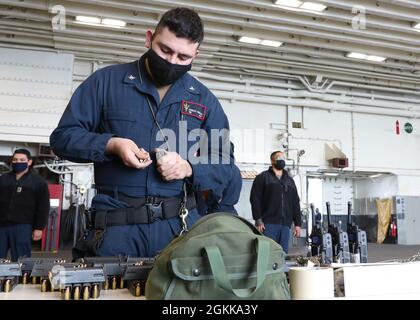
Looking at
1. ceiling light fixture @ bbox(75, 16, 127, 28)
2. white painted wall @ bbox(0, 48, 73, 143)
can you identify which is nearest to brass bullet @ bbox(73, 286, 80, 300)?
ceiling light fixture @ bbox(75, 16, 127, 28)

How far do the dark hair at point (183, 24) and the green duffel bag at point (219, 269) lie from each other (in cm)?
71

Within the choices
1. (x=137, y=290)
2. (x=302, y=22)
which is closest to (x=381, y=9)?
(x=302, y=22)

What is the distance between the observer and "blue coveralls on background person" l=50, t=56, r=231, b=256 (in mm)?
1225

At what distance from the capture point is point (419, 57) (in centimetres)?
813

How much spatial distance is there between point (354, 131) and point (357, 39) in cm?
343

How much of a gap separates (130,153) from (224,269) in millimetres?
530

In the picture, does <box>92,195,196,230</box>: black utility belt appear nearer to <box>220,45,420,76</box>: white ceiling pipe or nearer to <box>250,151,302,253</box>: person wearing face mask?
<box>250,151,302,253</box>: person wearing face mask

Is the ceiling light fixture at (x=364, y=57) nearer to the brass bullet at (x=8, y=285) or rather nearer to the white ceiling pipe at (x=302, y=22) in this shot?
the white ceiling pipe at (x=302, y=22)

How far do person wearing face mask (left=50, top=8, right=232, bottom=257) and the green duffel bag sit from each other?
0.44 meters

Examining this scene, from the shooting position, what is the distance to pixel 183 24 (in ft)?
4.11

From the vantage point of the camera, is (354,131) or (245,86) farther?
(354,131)
